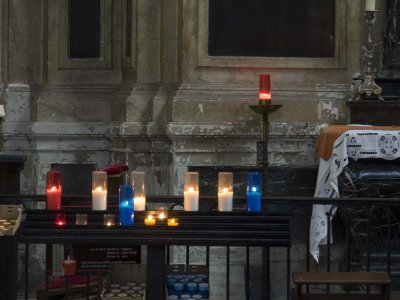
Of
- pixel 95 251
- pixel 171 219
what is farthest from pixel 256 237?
pixel 95 251

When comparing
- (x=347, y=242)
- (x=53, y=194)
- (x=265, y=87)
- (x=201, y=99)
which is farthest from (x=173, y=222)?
(x=201, y=99)

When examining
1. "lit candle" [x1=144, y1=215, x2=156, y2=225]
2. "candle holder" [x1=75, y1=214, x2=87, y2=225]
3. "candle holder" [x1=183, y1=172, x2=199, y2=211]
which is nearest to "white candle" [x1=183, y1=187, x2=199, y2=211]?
"candle holder" [x1=183, y1=172, x2=199, y2=211]

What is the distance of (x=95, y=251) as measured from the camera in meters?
8.71

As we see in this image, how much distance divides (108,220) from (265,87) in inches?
169

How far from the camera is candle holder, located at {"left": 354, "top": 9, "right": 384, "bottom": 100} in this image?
12.6 meters

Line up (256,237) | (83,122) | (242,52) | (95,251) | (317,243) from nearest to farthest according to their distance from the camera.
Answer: (256,237) → (95,251) → (317,243) → (242,52) → (83,122)

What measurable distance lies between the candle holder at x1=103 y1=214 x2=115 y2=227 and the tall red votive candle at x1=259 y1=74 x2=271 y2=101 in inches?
164

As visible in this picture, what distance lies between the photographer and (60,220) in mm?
8281

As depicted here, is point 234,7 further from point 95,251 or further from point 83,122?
point 95,251

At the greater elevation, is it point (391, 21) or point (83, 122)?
point (391, 21)

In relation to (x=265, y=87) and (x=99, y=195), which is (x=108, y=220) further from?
(x=265, y=87)

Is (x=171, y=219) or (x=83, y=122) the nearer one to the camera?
(x=171, y=219)

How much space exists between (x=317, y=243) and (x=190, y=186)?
3.84 metres

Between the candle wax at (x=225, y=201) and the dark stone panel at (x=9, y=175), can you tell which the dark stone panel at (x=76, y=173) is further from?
the candle wax at (x=225, y=201)
